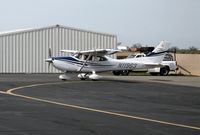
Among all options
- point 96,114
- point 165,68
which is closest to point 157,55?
point 165,68

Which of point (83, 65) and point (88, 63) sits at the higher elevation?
point (88, 63)

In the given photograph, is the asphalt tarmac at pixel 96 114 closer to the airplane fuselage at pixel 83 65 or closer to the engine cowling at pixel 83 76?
the engine cowling at pixel 83 76

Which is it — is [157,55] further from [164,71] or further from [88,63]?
[164,71]

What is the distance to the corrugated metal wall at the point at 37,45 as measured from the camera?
48.8 metres

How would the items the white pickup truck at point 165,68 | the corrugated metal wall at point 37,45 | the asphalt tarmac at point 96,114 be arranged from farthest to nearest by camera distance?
the corrugated metal wall at point 37,45 < the white pickup truck at point 165,68 < the asphalt tarmac at point 96,114

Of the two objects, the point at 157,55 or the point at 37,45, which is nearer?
the point at 157,55

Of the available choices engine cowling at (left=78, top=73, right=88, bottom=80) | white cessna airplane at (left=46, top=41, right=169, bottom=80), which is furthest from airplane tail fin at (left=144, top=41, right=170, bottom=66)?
engine cowling at (left=78, top=73, right=88, bottom=80)

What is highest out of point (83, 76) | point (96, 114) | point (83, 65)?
point (83, 65)

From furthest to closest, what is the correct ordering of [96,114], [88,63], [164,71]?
1. [164,71]
2. [88,63]
3. [96,114]

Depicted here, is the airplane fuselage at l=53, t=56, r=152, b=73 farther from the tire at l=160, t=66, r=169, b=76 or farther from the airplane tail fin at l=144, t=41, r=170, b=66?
the tire at l=160, t=66, r=169, b=76

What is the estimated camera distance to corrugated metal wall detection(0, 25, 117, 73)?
48.8 m

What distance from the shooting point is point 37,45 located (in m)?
50.1

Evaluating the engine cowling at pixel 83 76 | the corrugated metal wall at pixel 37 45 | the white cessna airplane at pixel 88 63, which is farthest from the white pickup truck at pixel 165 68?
the engine cowling at pixel 83 76

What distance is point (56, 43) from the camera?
51.0 meters
